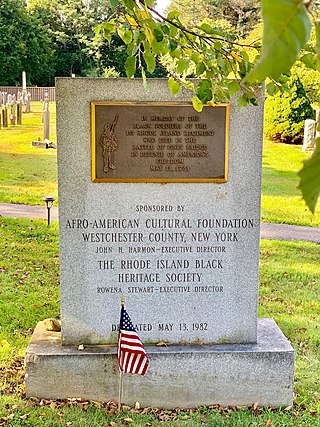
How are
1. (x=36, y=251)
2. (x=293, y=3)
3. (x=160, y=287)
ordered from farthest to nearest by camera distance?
(x=36, y=251)
(x=160, y=287)
(x=293, y=3)

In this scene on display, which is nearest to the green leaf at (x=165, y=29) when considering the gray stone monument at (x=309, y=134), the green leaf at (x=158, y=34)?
the green leaf at (x=158, y=34)

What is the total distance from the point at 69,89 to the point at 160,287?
59.6 inches

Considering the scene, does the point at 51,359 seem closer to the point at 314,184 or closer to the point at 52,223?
the point at 314,184

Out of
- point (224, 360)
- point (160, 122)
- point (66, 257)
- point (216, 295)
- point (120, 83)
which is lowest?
point (224, 360)

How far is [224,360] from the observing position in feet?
14.4

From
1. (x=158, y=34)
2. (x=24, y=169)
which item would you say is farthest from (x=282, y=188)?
(x=158, y=34)

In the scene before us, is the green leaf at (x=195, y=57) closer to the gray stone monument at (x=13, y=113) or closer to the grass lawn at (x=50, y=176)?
the grass lawn at (x=50, y=176)

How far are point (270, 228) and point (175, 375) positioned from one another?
6862 millimetres

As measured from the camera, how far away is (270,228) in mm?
10984

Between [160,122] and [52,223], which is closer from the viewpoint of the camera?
[160,122]

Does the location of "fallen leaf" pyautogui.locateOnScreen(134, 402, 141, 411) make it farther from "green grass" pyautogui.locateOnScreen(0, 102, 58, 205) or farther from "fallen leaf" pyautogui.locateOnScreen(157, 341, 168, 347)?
"green grass" pyautogui.locateOnScreen(0, 102, 58, 205)

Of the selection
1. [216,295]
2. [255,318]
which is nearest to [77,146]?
[216,295]

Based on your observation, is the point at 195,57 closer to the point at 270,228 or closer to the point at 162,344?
the point at 162,344

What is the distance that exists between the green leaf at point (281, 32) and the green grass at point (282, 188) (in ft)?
23.4
